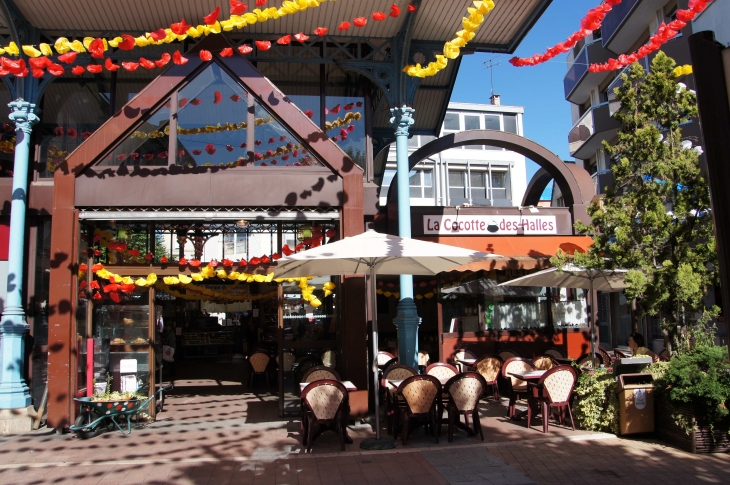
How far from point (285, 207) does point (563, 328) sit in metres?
7.46

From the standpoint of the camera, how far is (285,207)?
9.26 meters

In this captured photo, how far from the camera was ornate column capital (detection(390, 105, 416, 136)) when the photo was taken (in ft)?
33.1

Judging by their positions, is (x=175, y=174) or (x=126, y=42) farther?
(x=175, y=174)

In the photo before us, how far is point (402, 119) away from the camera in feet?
33.1

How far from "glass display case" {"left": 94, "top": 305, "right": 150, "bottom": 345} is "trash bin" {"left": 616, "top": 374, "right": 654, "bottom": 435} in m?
7.02

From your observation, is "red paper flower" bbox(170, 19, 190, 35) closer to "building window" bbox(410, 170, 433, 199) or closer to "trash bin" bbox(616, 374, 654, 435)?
"trash bin" bbox(616, 374, 654, 435)

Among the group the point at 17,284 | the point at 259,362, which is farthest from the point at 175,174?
the point at 259,362

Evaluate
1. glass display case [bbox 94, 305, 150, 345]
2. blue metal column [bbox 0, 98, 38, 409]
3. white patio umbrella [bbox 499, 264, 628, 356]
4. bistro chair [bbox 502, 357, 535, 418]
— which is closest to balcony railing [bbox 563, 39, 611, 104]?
white patio umbrella [bbox 499, 264, 628, 356]

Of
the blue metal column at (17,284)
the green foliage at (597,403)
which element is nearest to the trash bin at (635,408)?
the green foliage at (597,403)

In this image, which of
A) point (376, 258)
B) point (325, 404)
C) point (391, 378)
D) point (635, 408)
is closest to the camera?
point (325, 404)

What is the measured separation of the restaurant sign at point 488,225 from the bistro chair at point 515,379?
3.87 meters

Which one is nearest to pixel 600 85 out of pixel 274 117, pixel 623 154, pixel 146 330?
pixel 623 154

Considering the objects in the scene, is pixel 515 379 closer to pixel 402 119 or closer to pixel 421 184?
pixel 402 119

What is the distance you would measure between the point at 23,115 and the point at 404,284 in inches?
262
